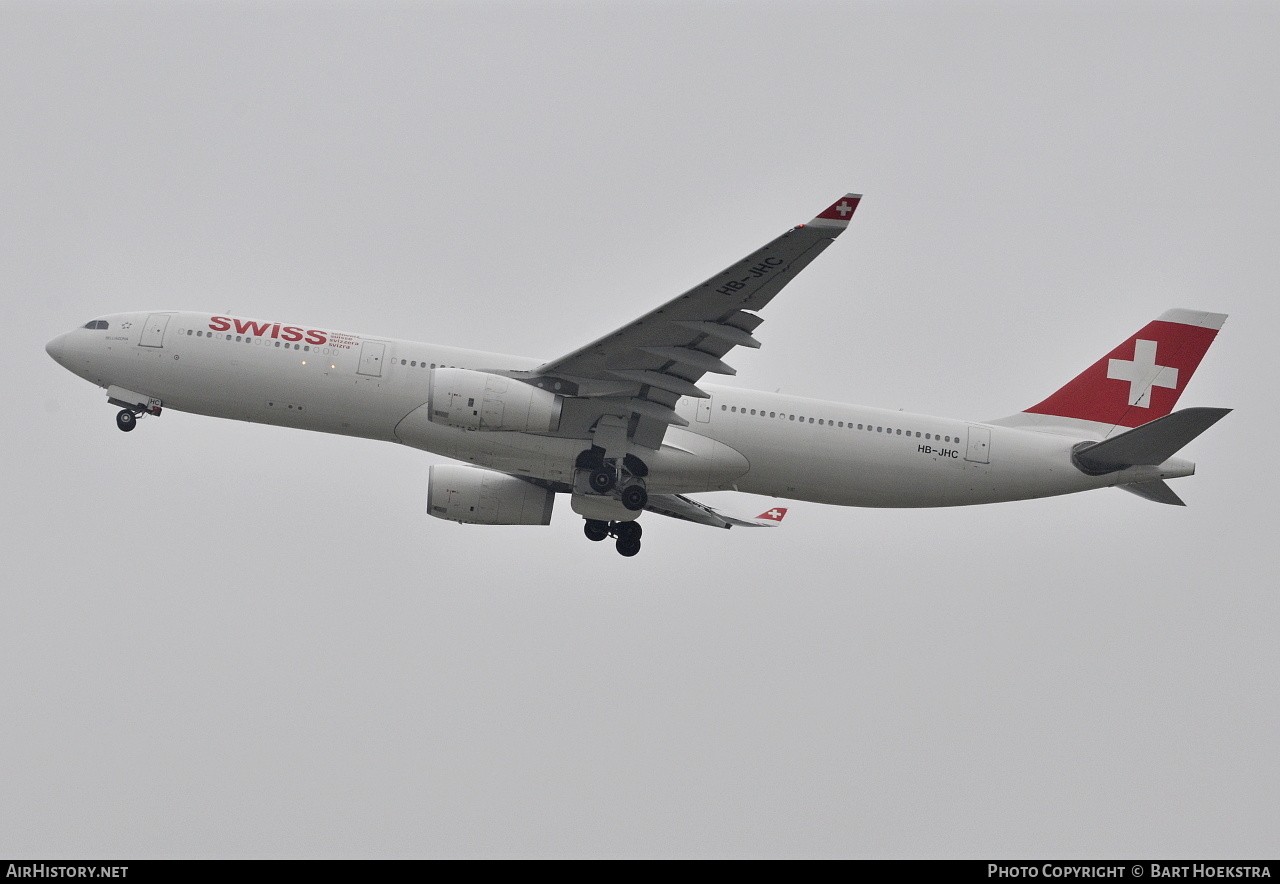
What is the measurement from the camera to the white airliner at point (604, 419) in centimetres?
3575

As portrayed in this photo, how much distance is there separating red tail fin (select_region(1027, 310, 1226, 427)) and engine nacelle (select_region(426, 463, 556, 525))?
14.8m

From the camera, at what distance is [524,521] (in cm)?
4125

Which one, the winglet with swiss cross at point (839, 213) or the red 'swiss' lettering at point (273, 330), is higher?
the winglet with swiss cross at point (839, 213)

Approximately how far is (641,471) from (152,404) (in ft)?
44.4

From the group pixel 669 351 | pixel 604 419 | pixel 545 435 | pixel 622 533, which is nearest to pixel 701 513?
pixel 622 533

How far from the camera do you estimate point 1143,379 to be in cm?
4009

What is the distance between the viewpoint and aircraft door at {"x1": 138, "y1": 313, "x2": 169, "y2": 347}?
124 ft

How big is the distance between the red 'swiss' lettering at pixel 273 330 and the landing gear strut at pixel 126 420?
3514 millimetres

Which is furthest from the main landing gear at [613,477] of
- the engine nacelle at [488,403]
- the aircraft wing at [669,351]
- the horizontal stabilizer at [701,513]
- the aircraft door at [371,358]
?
the aircraft door at [371,358]

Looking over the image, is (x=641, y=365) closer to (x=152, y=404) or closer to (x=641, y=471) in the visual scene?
(x=641, y=471)

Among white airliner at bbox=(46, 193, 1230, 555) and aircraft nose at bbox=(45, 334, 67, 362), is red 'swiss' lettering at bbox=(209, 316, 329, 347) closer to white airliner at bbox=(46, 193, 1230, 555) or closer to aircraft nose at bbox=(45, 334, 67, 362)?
white airliner at bbox=(46, 193, 1230, 555)

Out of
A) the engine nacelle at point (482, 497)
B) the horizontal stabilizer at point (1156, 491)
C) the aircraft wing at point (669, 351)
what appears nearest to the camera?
the aircraft wing at point (669, 351)

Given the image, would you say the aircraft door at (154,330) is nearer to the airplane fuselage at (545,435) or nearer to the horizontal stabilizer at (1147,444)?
the airplane fuselage at (545,435)

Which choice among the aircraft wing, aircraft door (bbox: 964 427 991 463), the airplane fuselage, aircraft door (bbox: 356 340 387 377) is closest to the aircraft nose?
the airplane fuselage
